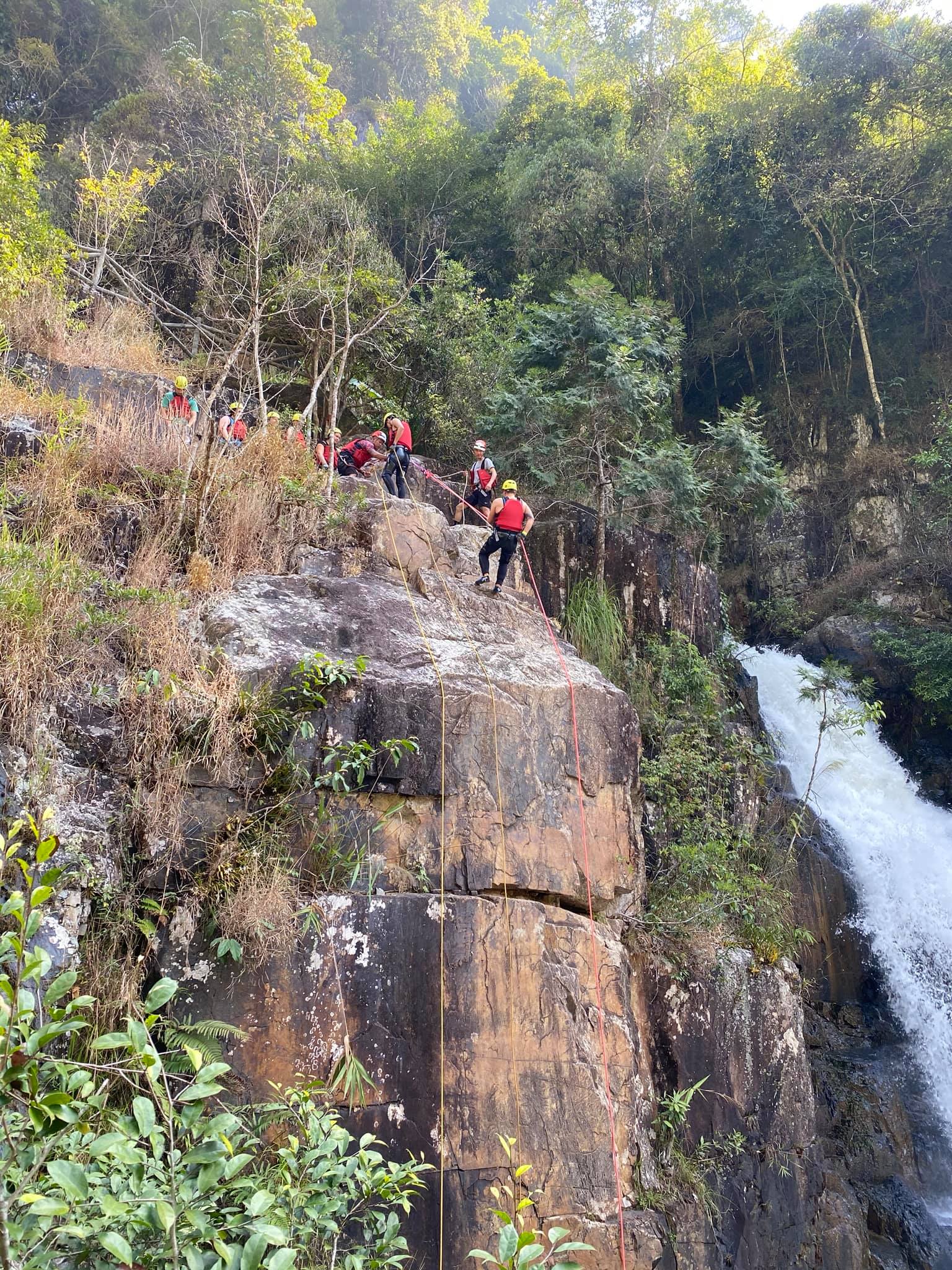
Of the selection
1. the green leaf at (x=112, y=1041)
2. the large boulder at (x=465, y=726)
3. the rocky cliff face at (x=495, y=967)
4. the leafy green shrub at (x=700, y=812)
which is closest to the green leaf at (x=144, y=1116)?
the green leaf at (x=112, y=1041)

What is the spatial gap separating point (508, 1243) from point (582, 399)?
1033 cm

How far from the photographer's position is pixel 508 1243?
2506mm

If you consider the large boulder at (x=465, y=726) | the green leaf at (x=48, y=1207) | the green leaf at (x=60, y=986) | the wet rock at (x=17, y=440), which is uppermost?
the wet rock at (x=17, y=440)

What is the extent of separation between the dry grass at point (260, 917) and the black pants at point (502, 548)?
402cm

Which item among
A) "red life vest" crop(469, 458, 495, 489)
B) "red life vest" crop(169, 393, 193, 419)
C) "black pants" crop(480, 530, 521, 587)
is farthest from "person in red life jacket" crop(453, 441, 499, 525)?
"red life vest" crop(169, 393, 193, 419)

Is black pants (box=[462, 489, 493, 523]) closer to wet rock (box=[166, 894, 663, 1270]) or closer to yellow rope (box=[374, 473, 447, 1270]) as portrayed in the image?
yellow rope (box=[374, 473, 447, 1270])

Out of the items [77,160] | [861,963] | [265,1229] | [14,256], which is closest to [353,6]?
[77,160]

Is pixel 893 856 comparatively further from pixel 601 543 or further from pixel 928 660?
pixel 601 543

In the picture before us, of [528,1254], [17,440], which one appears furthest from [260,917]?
[17,440]

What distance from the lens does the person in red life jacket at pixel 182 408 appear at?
8492 millimetres

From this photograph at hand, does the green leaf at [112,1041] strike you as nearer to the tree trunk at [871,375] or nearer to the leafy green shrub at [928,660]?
the leafy green shrub at [928,660]

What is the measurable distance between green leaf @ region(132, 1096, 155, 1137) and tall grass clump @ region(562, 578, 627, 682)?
26.1 ft

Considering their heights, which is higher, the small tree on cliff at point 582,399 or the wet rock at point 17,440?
the small tree on cliff at point 582,399

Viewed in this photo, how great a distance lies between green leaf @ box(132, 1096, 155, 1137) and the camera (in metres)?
2.32
